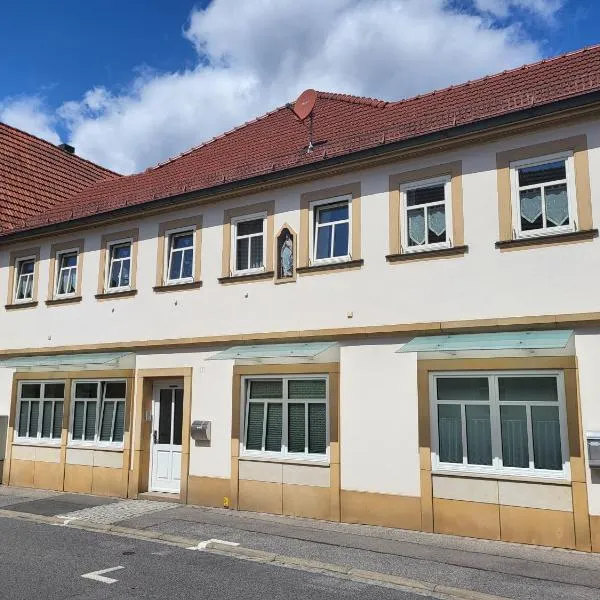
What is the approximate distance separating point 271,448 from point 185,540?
2.56 meters

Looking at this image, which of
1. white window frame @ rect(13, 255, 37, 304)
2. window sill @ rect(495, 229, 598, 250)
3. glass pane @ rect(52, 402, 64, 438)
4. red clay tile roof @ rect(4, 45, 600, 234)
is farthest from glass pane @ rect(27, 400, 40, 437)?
window sill @ rect(495, 229, 598, 250)

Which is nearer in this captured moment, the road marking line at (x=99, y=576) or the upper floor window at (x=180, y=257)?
the road marking line at (x=99, y=576)

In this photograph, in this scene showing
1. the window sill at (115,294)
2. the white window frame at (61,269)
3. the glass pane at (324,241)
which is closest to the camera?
the glass pane at (324,241)

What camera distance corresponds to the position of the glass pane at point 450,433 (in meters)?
9.59

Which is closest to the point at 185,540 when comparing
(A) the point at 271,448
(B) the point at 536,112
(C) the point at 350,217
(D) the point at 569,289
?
(A) the point at 271,448

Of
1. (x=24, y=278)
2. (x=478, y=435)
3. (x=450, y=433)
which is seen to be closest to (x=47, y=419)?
(x=24, y=278)

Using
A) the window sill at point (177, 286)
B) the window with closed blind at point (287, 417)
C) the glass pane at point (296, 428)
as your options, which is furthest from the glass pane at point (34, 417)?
the glass pane at point (296, 428)

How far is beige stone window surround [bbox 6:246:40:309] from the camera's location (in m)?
15.5

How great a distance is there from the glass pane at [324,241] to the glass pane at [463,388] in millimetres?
3056

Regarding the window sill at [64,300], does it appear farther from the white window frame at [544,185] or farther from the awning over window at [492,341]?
the white window frame at [544,185]

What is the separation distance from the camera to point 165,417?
1306cm

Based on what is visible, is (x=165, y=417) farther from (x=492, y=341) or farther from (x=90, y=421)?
(x=492, y=341)

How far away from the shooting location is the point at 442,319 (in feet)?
32.6

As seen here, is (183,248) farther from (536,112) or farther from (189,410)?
(536,112)
